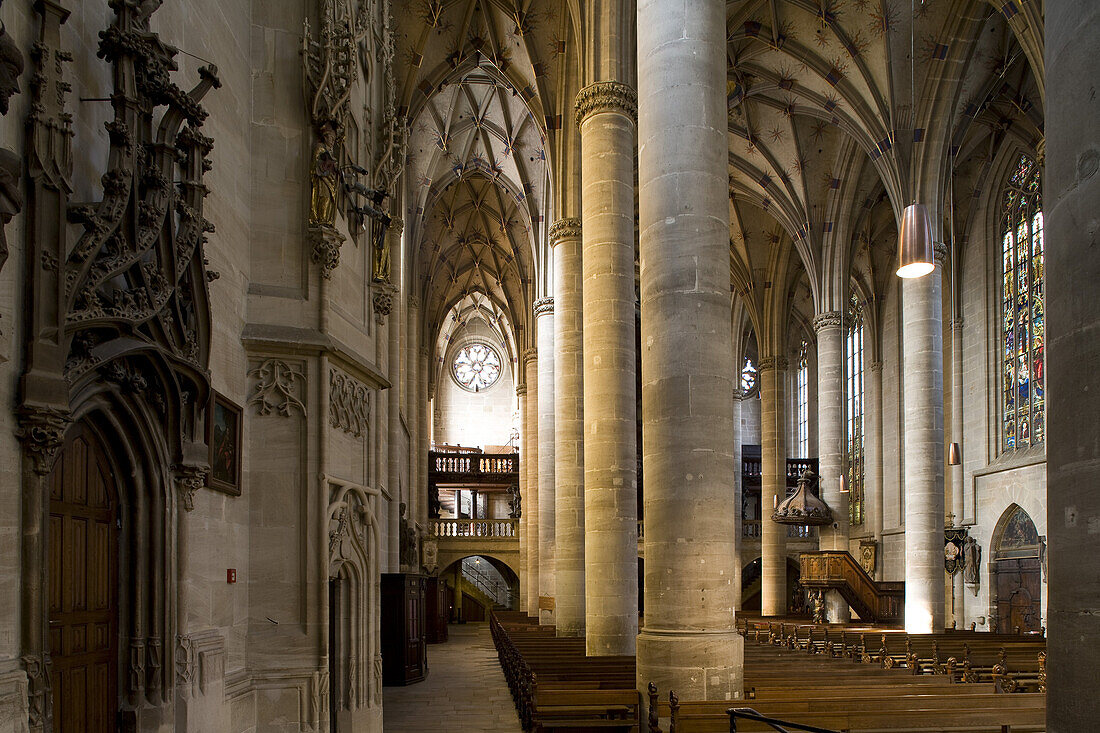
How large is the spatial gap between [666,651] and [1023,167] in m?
21.8

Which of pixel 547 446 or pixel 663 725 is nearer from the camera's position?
pixel 663 725

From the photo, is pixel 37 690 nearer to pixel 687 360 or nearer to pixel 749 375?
pixel 687 360

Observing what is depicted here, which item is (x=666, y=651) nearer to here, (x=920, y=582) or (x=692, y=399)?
(x=692, y=399)

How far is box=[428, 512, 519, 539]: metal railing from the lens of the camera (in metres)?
38.4

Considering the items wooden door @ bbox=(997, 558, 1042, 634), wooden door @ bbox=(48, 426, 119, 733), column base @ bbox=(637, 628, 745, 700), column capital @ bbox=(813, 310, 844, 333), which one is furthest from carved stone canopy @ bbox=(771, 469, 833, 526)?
wooden door @ bbox=(48, 426, 119, 733)

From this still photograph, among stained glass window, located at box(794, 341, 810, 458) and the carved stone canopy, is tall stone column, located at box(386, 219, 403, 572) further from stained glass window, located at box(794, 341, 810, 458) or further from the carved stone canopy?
stained glass window, located at box(794, 341, 810, 458)

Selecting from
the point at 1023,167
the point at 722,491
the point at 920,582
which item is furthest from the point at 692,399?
the point at 1023,167

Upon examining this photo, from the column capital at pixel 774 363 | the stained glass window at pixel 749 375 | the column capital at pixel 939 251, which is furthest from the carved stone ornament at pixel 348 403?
the stained glass window at pixel 749 375

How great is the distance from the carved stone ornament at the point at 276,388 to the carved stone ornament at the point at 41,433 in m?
3.43

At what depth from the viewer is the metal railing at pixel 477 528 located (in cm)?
3844

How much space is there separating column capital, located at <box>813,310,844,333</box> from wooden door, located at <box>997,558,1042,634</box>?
8.18 m

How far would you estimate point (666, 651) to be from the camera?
29.3ft

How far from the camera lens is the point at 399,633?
16859 millimetres

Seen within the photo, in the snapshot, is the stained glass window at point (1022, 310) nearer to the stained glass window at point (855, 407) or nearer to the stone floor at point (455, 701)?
the stained glass window at point (855, 407)
